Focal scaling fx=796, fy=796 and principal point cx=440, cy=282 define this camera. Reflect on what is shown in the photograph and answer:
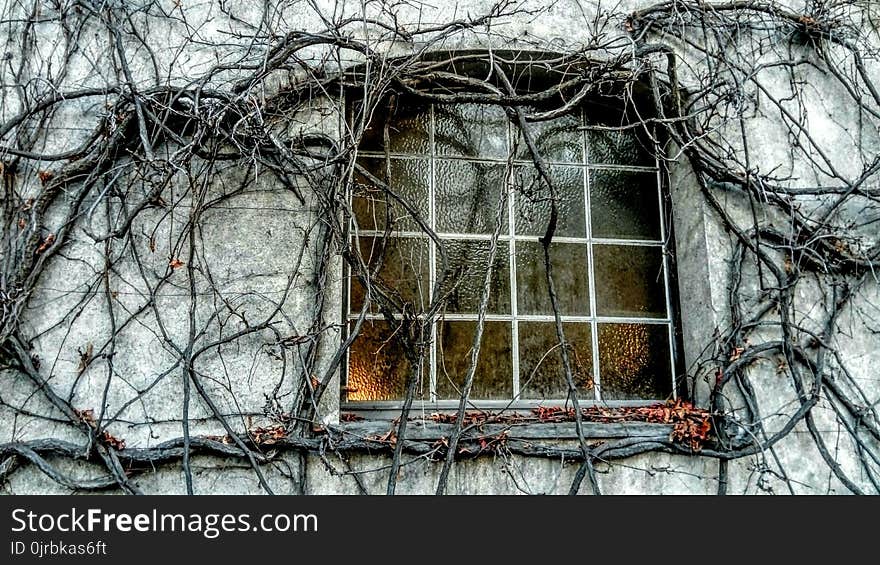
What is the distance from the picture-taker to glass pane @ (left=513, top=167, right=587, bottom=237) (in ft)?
11.7

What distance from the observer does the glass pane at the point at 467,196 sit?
3.52 m

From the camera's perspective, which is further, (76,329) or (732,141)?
(732,141)

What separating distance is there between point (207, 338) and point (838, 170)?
2.82m

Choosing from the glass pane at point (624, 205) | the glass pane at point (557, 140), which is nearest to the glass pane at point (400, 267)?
the glass pane at point (557, 140)

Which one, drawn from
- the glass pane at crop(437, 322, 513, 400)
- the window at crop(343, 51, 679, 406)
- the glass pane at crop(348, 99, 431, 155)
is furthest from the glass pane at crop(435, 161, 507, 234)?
the glass pane at crop(437, 322, 513, 400)

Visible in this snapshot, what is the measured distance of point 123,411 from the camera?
9.77 feet

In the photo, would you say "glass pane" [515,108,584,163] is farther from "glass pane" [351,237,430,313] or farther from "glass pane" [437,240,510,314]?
"glass pane" [351,237,430,313]

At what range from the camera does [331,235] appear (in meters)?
3.15

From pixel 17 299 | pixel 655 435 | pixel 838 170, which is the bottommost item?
pixel 655 435

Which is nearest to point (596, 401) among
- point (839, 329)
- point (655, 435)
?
point (655, 435)

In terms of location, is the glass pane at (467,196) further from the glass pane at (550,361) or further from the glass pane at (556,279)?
the glass pane at (550,361)
